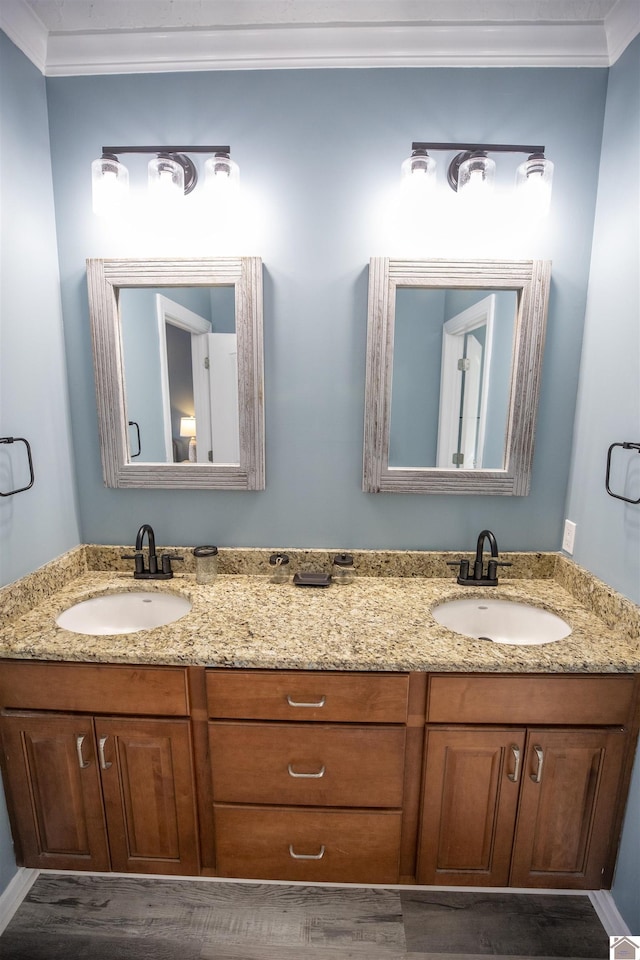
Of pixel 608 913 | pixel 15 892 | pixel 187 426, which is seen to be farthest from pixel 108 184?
pixel 608 913

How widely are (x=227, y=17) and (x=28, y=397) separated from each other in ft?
4.25

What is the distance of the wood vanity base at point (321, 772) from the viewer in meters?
1.13

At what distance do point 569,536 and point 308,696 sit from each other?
3.48ft

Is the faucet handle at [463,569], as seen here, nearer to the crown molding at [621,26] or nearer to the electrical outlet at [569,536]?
the electrical outlet at [569,536]

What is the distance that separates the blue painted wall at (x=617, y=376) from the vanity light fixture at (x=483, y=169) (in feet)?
0.72

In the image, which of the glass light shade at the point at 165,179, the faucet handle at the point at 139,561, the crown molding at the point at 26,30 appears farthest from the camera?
the faucet handle at the point at 139,561

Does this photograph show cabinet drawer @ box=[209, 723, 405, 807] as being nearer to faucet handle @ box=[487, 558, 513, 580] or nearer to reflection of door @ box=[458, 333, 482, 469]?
faucet handle @ box=[487, 558, 513, 580]

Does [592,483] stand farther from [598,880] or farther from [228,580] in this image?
[228,580]

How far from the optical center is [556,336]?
144 centimetres

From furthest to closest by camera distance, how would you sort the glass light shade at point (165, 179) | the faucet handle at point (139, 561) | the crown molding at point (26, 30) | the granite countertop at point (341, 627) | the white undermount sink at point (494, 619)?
the faucet handle at point (139, 561)
the white undermount sink at point (494, 619)
the glass light shade at point (165, 179)
the crown molding at point (26, 30)
the granite countertop at point (341, 627)

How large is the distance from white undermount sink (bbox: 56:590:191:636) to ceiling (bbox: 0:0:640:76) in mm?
1730

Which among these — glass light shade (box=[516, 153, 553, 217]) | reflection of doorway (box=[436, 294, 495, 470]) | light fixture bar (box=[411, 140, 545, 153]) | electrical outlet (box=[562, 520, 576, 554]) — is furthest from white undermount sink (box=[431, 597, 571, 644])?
light fixture bar (box=[411, 140, 545, 153])

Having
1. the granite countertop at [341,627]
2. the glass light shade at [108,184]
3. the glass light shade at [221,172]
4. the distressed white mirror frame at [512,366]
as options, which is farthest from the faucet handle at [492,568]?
the glass light shade at [108,184]

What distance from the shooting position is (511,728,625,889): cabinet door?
115 centimetres
